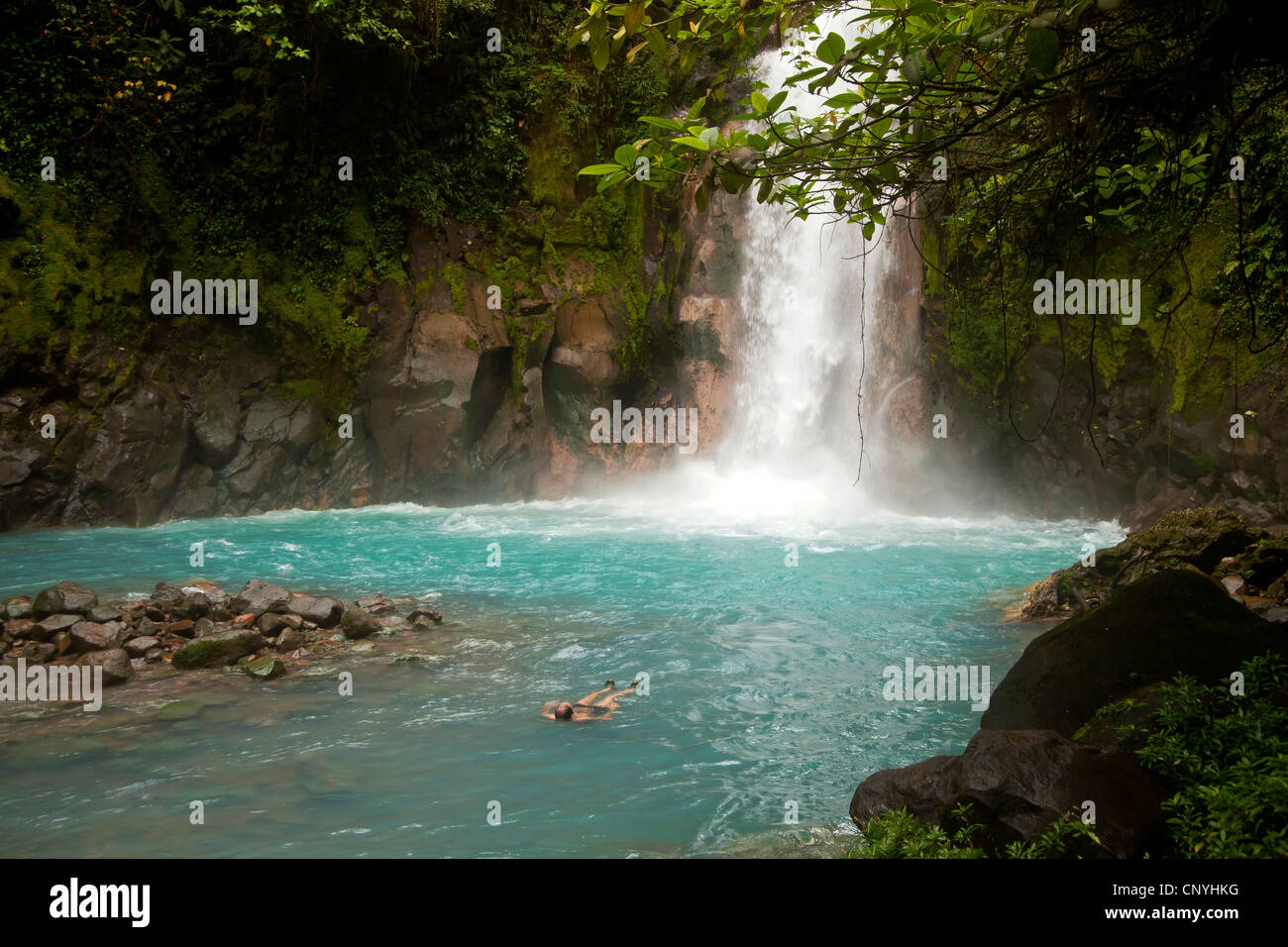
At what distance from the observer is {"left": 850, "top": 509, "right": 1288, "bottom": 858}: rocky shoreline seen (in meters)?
3.49

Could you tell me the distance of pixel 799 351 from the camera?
58.4 feet

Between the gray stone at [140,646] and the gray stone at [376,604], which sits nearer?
the gray stone at [140,646]

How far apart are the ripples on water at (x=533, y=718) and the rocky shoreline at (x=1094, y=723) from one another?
0.71 metres

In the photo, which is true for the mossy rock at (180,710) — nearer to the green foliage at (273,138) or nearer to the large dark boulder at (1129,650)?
the large dark boulder at (1129,650)

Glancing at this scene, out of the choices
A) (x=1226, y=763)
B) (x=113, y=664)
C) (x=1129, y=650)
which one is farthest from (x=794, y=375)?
(x=1226, y=763)

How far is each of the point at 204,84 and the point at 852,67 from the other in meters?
15.4

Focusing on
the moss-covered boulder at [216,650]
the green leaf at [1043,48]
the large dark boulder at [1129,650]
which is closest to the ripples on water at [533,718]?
the moss-covered boulder at [216,650]

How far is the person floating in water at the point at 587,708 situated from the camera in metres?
6.09

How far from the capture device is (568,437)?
18.3 m

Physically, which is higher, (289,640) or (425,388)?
(425,388)

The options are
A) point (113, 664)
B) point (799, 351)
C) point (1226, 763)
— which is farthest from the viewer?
point (799, 351)

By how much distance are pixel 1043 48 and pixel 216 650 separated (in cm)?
733

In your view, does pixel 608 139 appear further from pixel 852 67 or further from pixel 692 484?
pixel 852 67

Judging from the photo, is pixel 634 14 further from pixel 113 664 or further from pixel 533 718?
pixel 113 664
